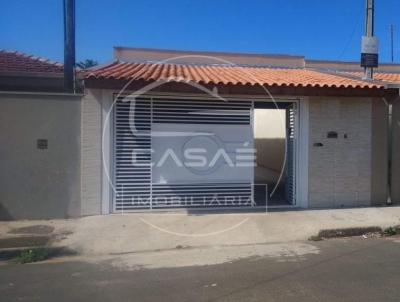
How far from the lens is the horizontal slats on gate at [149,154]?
9.37 m

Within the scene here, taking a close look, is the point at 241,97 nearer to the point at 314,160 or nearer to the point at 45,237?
the point at 314,160

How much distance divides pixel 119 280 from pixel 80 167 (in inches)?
157

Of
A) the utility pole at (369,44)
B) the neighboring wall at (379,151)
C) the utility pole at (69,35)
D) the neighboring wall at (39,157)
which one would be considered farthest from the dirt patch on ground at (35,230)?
the utility pole at (369,44)

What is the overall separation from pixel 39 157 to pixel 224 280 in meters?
5.06

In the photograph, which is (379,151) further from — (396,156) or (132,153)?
(132,153)

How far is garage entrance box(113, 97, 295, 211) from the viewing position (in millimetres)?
9391

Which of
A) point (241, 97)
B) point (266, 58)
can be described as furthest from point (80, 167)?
point (266, 58)

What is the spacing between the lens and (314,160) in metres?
9.89

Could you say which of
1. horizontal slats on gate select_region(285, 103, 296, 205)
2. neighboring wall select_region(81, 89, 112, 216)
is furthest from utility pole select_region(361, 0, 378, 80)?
neighboring wall select_region(81, 89, 112, 216)

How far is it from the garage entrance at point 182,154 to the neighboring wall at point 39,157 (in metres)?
0.88

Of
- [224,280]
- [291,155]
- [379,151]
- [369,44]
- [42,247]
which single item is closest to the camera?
[224,280]

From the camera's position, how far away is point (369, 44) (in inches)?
437

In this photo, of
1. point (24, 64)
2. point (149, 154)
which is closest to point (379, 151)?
point (149, 154)

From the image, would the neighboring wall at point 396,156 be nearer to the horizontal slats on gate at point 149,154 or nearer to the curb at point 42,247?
the horizontal slats on gate at point 149,154
